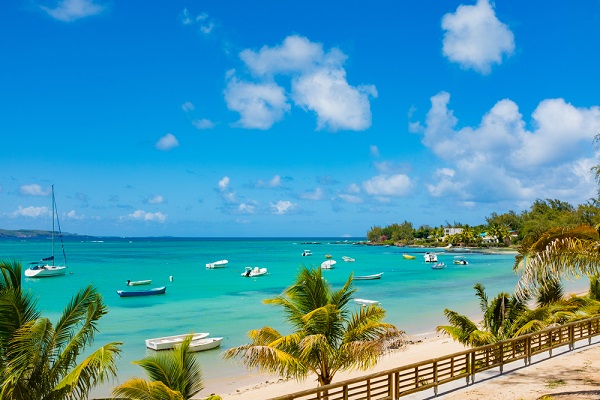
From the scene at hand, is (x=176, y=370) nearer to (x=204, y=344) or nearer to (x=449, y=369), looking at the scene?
(x=449, y=369)

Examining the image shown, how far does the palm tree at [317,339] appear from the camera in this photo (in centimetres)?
1153

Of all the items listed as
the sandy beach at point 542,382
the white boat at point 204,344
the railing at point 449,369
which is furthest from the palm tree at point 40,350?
the white boat at point 204,344

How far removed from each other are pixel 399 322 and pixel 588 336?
20518 mm

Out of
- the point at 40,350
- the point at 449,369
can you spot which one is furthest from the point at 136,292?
the point at 40,350

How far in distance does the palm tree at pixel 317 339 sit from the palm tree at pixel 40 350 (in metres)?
3.74

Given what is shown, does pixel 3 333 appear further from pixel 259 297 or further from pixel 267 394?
pixel 259 297

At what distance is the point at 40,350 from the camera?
825 centimetres

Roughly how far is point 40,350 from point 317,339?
5.57m

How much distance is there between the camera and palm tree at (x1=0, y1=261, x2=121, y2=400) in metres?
7.94

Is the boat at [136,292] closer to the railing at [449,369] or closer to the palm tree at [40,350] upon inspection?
the railing at [449,369]

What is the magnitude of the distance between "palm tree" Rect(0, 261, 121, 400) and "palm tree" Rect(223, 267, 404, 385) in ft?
12.3

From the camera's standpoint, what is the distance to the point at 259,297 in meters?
50.8

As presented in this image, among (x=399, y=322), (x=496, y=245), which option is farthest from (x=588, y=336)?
(x=496, y=245)

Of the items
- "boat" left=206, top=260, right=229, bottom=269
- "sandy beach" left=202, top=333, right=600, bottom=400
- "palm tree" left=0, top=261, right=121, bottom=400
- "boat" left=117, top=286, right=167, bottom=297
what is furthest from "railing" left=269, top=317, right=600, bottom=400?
"boat" left=206, top=260, right=229, bottom=269
